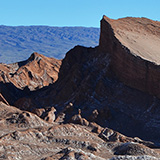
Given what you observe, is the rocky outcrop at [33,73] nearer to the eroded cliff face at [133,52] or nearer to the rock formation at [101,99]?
the rock formation at [101,99]

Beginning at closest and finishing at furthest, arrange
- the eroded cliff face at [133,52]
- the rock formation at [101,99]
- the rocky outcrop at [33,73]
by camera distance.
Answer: the rock formation at [101,99], the eroded cliff face at [133,52], the rocky outcrop at [33,73]

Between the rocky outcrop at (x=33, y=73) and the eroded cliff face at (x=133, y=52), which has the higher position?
the eroded cliff face at (x=133, y=52)

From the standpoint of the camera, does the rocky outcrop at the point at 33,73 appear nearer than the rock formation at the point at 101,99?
No

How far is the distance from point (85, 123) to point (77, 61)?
2405 cm

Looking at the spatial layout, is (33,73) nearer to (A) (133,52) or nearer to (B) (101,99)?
(B) (101,99)

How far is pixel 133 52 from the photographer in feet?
227

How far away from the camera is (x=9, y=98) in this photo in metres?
82.7

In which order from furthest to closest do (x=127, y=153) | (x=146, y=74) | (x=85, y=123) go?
(x=146, y=74) → (x=85, y=123) → (x=127, y=153)

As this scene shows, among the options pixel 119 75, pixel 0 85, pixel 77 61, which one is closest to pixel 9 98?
pixel 0 85

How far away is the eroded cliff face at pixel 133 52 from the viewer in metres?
67.1

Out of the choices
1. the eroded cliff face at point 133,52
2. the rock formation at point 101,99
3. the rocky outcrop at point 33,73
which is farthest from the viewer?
the rocky outcrop at point 33,73

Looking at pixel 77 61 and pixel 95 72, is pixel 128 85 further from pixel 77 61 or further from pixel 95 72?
pixel 77 61

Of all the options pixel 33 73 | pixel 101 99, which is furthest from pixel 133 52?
pixel 33 73

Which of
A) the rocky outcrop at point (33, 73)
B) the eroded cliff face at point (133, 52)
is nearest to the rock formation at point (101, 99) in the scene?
the eroded cliff face at point (133, 52)
